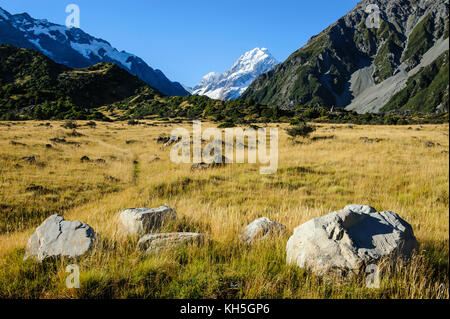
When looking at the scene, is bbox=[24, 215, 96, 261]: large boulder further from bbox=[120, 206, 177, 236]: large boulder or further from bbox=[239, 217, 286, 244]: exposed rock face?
bbox=[239, 217, 286, 244]: exposed rock face

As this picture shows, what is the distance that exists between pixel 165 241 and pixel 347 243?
8.76 feet

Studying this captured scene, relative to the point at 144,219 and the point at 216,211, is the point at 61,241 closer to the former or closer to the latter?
the point at 144,219

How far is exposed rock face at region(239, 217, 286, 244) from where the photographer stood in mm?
4156

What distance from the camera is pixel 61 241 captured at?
3.76 metres

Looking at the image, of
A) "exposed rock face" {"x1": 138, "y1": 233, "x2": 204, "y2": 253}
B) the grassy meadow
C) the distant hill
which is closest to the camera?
the grassy meadow

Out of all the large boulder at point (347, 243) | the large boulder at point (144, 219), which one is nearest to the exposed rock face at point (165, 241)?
the large boulder at point (144, 219)

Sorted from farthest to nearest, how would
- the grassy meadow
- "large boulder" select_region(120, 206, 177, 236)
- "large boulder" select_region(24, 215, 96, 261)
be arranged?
1. "large boulder" select_region(120, 206, 177, 236)
2. "large boulder" select_region(24, 215, 96, 261)
3. the grassy meadow

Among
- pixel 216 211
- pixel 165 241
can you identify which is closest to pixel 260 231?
pixel 165 241

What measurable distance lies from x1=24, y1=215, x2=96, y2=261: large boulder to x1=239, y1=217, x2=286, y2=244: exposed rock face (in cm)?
254

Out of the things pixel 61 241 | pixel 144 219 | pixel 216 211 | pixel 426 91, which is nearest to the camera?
pixel 61 241

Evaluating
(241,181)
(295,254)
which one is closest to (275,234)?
(295,254)

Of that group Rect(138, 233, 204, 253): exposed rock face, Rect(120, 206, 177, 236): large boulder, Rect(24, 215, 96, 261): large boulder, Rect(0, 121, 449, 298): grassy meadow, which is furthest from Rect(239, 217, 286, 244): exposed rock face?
Rect(24, 215, 96, 261): large boulder

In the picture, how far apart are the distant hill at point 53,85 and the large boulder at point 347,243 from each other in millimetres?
77028
